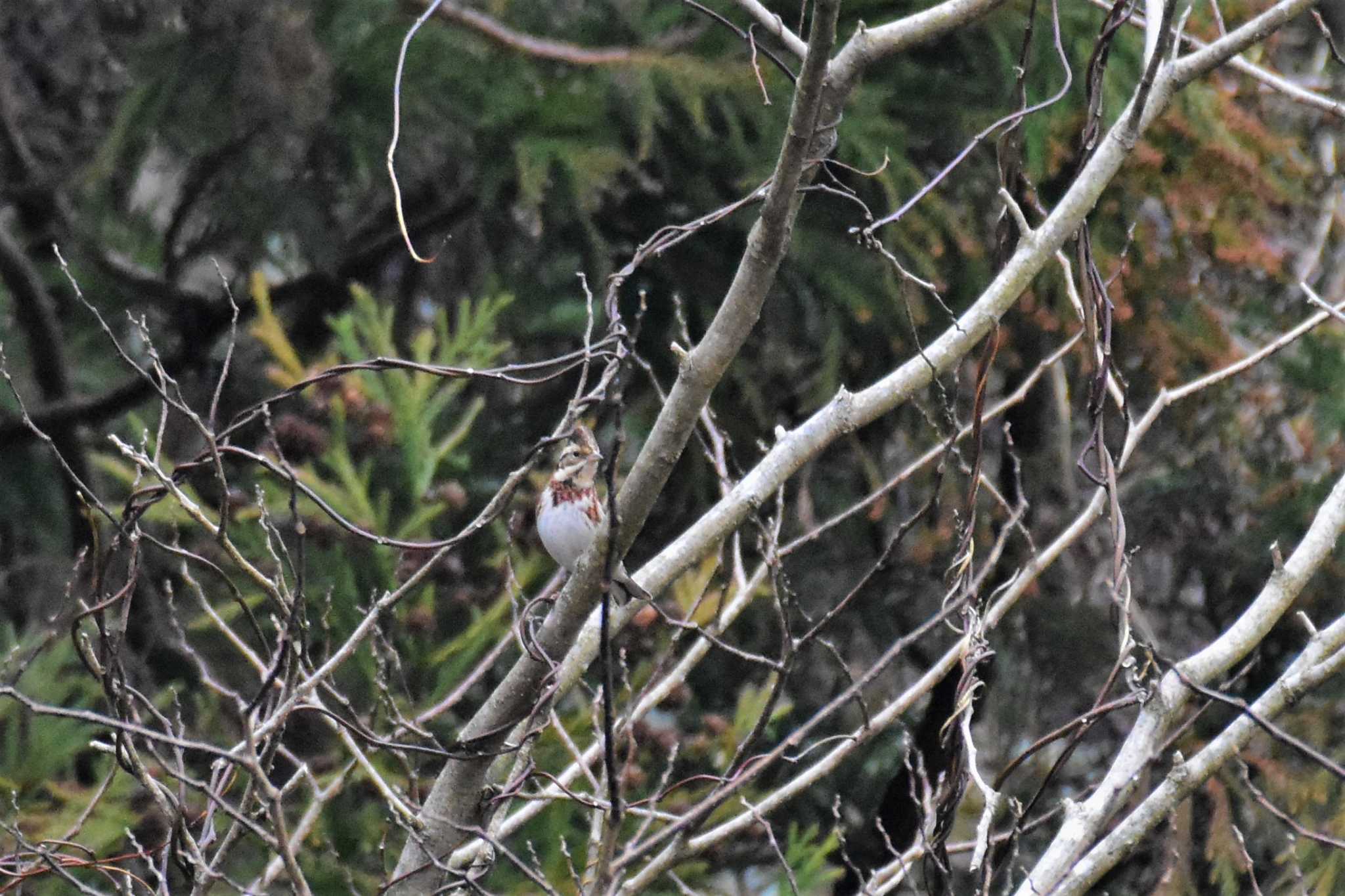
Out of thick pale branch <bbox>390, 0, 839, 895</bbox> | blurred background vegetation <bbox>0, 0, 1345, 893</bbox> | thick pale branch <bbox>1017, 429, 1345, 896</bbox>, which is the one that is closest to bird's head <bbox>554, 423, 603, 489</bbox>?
blurred background vegetation <bbox>0, 0, 1345, 893</bbox>

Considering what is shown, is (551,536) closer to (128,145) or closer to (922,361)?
(922,361)

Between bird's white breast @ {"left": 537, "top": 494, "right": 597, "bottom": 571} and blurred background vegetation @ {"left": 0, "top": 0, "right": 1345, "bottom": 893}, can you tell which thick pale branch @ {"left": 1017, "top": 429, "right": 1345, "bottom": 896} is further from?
bird's white breast @ {"left": 537, "top": 494, "right": 597, "bottom": 571}

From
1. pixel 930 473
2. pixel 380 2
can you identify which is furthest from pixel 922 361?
pixel 930 473

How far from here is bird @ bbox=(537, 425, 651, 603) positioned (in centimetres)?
342

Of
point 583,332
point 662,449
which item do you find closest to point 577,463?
point 583,332

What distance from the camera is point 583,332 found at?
4.59 meters

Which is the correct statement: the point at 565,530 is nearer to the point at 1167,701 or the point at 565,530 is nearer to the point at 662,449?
the point at 662,449

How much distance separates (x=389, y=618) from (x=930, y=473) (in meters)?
2.11

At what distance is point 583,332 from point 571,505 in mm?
1208

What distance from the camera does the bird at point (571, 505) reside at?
3.42m

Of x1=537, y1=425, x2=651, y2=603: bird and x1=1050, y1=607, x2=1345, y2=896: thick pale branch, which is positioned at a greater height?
x1=1050, y1=607, x2=1345, y2=896: thick pale branch

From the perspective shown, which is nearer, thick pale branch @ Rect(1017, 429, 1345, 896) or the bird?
thick pale branch @ Rect(1017, 429, 1345, 896)

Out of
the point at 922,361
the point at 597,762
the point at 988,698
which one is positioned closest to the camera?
the point at 922,361

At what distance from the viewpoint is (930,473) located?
5094mm
